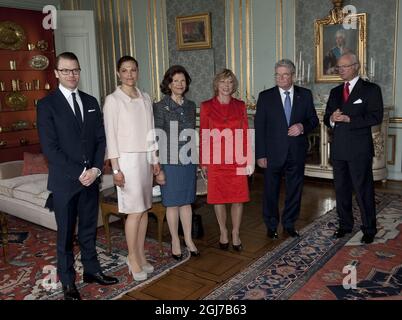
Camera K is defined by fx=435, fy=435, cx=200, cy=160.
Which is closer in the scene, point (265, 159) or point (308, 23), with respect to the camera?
point (265, 159)

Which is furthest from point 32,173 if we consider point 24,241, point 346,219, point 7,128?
point 346,219

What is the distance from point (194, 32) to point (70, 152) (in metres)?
4.73

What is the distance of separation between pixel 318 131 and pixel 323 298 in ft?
11.0

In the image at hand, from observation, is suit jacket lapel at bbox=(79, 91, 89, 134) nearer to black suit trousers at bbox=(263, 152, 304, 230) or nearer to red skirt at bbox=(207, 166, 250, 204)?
red skirt at bbox=(207, 166, 250, 204)

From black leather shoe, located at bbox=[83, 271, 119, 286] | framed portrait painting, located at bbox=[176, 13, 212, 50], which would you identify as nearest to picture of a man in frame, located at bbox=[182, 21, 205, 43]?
framed portrait painting, located at bbox=[176, 13, 212, 50]

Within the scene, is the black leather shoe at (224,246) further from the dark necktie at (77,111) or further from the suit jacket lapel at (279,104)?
the dark necktie at (77,111)

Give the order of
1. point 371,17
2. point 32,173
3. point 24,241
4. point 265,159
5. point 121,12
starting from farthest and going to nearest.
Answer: point 121,12 < point 371,17 < point 32,173 < point 24,241 < point 265,159

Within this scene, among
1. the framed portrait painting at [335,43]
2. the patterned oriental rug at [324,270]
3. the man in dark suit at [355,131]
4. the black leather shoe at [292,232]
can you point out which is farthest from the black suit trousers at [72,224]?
the framed portrait painting at [335,43]

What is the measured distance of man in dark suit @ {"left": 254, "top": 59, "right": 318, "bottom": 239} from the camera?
3316mm

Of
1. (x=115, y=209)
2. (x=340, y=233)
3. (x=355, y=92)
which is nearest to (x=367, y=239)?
(x=340, y=233)

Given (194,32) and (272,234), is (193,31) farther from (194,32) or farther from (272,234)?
(272,234)

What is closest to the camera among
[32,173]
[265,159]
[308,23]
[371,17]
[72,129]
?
[72,129]

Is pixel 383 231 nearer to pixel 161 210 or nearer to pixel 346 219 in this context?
pixel 346 219

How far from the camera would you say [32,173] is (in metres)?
4.73
